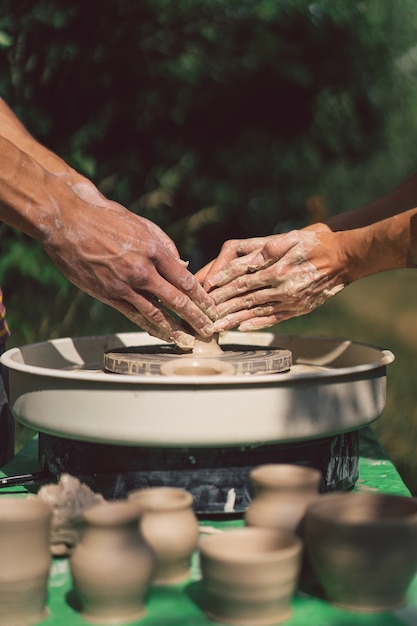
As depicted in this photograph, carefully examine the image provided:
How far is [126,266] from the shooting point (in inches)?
77.9

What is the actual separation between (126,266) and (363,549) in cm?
101

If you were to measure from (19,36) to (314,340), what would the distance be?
2.57 m

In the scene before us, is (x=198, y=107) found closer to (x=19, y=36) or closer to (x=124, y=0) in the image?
(x=124, y=0)

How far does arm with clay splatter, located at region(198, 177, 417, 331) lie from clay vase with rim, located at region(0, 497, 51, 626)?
3.79 ft

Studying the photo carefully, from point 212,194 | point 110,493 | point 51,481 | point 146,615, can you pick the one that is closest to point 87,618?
point 146,615

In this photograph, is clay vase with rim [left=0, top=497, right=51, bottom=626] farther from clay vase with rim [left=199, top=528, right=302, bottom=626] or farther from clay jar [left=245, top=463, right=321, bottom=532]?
clay jar [left=245, top=463, right=321, bottom=532]

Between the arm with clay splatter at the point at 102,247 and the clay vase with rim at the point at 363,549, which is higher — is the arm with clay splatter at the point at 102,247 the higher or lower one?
the higher one

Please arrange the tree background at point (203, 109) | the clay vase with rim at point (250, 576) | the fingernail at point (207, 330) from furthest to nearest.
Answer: the tree background at point (203, 109)
the fingernail at point (207, 330)
the clay vase with rim at point (250, 576)

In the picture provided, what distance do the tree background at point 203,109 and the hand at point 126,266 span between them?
2177mm

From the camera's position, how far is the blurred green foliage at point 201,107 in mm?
4266

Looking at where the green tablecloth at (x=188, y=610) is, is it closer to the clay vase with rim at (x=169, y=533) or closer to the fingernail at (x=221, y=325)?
the clay vase with rim at (x=169, y=533)

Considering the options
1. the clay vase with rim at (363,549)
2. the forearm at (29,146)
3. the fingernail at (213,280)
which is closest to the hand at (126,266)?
the fingernail at (213,280)

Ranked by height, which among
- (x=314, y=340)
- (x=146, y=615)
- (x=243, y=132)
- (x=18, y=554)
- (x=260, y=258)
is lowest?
(x=146, y=615)

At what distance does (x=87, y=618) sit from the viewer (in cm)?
127
